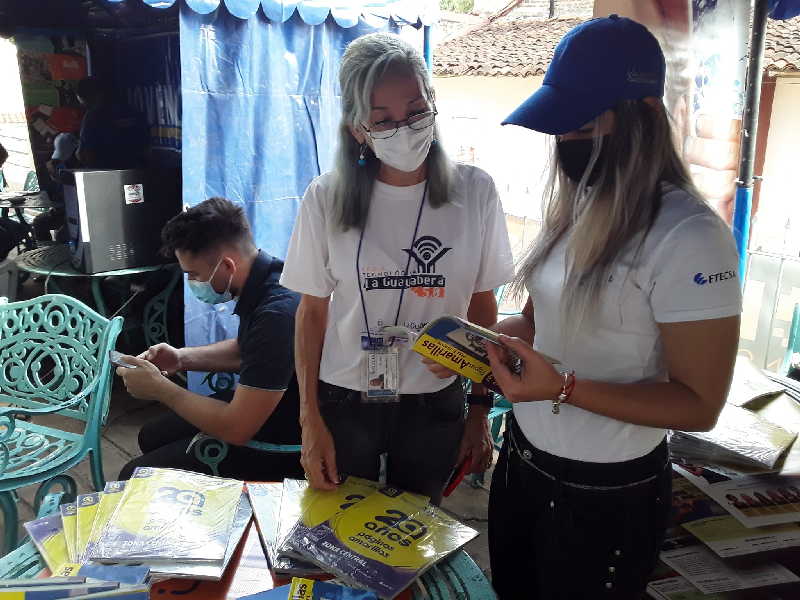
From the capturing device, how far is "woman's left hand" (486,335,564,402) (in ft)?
3.60

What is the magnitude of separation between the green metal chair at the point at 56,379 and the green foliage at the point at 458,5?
66.7 ft

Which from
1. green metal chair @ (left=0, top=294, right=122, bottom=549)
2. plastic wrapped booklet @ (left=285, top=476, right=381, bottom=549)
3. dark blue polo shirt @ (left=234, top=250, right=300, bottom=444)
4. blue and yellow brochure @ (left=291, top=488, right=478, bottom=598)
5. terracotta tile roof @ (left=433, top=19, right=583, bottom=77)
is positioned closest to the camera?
blue and yellow brochure @ (left=291, top=488, right=478, bottom=598)

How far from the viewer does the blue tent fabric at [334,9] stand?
3.31m

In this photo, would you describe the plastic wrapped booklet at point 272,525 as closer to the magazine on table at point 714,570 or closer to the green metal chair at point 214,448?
the green metal chair at point 214,448

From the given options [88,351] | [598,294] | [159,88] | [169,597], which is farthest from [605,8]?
[159,88]

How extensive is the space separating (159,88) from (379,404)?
4.02 metres

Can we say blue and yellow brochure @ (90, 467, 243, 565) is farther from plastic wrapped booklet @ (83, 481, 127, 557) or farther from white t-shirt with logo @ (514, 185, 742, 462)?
white t-shirt with logo @ (514, 185, 742, 462)

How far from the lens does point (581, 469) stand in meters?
1.17

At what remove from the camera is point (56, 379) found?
2.52 metres

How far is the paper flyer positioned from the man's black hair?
103 centimetres

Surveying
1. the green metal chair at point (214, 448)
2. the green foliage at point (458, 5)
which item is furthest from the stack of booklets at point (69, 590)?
the green foliage at point (458, 5)

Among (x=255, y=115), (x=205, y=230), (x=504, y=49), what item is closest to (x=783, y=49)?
(x=504, y=49)

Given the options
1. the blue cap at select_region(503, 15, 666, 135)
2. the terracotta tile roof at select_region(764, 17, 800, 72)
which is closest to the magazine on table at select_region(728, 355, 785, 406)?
the blue cap at select_region(503, 15, 666, 135)

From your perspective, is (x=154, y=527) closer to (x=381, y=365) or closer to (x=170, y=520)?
(x=170, y=520)
